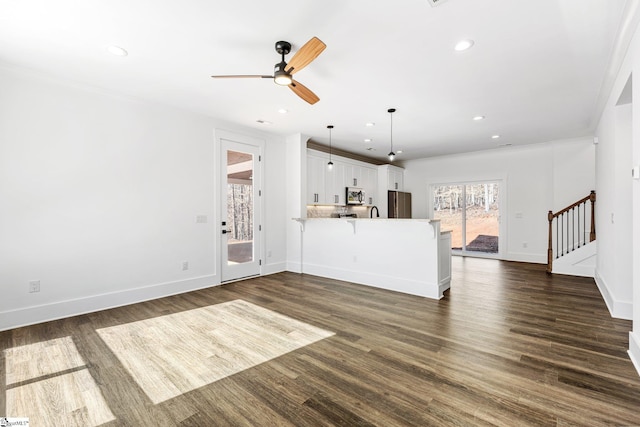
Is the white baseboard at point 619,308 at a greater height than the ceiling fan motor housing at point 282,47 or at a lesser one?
lesser

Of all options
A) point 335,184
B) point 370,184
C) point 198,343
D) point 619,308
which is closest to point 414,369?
point 198,343

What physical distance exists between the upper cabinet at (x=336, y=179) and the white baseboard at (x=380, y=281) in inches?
62.1

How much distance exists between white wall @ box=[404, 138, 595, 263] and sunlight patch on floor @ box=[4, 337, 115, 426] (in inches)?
327

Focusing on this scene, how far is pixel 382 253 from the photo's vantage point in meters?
4.76

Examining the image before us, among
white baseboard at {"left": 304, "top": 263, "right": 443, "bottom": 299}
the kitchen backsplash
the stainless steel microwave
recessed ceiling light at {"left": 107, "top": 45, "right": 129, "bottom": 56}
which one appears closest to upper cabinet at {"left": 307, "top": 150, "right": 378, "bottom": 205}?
the stainless steel microwave

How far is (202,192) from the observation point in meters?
4.73

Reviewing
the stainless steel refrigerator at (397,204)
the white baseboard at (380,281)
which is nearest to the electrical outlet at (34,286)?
the white baseboard at (380,281)

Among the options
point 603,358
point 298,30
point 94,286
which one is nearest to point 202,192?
point 94,286

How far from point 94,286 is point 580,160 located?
30.6ft

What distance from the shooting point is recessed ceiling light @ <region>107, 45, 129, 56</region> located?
2.78 meters

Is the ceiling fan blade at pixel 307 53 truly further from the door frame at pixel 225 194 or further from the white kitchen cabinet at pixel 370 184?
the white kitchen cabinet at pixel 370 184

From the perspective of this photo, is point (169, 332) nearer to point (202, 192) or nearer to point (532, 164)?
point (202, 192)

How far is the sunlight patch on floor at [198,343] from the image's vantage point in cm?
223

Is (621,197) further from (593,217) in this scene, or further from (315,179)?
(315,179)
